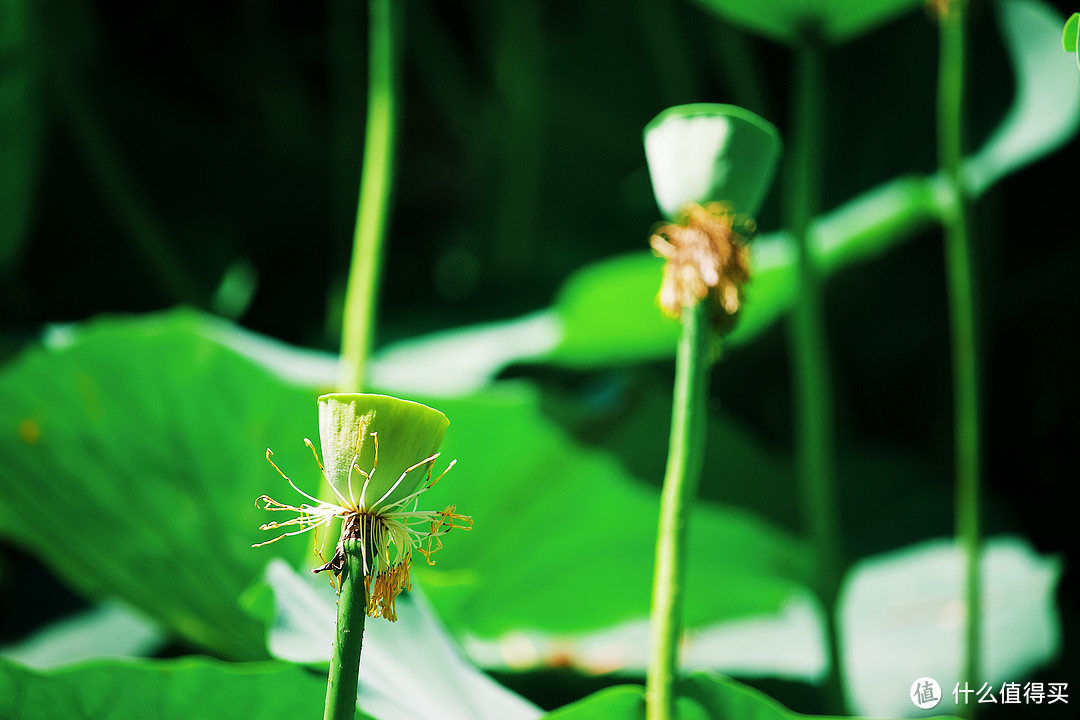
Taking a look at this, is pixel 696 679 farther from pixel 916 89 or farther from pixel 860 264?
pixel 916 89

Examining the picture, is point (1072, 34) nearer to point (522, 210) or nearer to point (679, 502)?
point (679, 502)

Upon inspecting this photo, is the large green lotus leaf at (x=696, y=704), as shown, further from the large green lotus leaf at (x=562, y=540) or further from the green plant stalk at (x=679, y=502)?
the large green lotus leaf at (x=562, y=540)

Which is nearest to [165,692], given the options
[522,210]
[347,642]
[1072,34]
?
[347,642]

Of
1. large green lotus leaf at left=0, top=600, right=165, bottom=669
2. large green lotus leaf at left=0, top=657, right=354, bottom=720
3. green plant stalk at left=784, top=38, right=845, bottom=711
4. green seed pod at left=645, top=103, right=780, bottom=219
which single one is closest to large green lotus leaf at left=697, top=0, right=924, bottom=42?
green plant stalk at left=784, top=38, right=845, bottom=711

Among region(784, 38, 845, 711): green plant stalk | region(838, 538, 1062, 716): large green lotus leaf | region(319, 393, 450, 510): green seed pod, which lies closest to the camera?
region(319, 393, 450, 510): green seed pod

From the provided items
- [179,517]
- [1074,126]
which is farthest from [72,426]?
[1074,126]

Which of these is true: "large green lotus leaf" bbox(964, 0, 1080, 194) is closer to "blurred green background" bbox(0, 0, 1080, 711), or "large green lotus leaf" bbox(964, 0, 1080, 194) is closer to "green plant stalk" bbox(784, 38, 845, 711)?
"blurred green background" bbox(0, 0, 1080, 711)

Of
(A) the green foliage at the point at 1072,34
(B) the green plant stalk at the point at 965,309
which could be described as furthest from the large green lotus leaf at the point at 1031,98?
(A) the green foliage at the point at 1072,34
